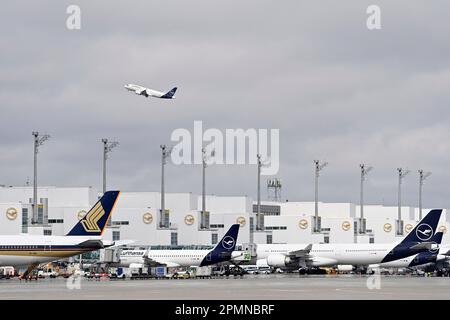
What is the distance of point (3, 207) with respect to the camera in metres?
146

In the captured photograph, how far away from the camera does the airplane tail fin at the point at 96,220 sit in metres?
96.5

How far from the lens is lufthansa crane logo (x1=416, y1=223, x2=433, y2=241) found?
4917 inches

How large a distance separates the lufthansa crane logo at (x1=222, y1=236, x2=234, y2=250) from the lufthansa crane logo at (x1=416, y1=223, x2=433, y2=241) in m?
25.1

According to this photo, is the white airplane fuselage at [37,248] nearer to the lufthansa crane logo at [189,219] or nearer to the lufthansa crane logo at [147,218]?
the lufthansa crane logo at [147,218]

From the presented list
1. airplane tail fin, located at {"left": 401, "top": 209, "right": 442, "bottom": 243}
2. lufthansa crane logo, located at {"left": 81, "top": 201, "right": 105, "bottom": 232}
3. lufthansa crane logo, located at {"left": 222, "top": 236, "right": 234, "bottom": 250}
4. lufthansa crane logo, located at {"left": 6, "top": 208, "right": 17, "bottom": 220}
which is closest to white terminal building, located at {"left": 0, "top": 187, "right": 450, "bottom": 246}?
lufthansa crane logo, located at {"left": 6, "top": 208, "right": 17, "bottom": 220}

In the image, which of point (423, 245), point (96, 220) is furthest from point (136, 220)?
point (96, 220)

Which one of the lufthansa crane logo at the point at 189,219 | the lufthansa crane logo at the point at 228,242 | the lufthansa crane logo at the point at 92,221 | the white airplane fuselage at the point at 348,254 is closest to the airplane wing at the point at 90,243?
the lufthansa crane logo at the point at 92,221

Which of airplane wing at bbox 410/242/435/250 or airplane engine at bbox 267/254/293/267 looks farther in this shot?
airplane engine at bbox 267/254/293/267

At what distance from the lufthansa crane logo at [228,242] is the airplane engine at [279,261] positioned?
10619mm

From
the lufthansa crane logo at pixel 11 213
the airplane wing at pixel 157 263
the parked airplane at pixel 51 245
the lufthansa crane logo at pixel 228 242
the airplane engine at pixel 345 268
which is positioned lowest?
the airplane engine at pixel 345 268

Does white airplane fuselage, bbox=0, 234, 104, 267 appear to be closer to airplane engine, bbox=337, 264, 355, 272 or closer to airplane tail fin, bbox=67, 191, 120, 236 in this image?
airplane tail fin, bbox=67, 191, 120, 236
